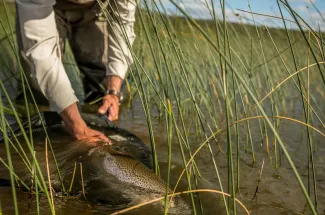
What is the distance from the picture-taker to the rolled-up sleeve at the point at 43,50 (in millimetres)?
2408

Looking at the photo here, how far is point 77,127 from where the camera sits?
2377 millimetres

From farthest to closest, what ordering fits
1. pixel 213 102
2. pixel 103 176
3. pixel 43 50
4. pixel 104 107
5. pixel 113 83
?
pixel 213 102, pixel 113 83, pixel 104 107, pixel 43 50, pixel 103 176

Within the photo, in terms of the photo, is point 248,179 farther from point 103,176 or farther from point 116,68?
point 116,68

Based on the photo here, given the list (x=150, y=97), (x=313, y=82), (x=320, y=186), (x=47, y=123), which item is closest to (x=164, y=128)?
(x=150, y=97)

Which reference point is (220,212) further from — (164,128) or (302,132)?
(302,132)

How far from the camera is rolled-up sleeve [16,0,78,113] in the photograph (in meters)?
2.41

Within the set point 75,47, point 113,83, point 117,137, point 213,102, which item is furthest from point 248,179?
point 75,47

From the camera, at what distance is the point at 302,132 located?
348cm

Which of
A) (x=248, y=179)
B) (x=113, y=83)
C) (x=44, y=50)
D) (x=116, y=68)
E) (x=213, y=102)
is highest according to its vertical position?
(x=44, y=50)

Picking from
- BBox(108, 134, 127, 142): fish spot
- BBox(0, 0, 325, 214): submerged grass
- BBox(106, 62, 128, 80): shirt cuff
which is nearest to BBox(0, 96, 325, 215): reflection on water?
BBox(0, 0, 325, 214): submerged grass

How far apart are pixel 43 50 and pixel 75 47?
1.56 m

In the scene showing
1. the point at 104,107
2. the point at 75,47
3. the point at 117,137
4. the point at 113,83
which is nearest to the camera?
the point at 117,137

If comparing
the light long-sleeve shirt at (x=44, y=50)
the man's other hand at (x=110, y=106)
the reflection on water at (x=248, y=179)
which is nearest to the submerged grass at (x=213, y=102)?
the reflection on water at (x=248, y=179)

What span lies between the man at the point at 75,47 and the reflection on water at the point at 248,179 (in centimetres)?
45
